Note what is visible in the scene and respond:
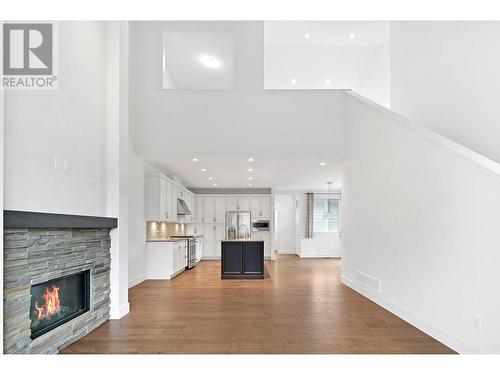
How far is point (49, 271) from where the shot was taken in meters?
3.25

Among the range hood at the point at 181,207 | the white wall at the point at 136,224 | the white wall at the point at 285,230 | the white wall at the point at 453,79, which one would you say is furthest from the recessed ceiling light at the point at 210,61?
the white wall at the point at 285,230

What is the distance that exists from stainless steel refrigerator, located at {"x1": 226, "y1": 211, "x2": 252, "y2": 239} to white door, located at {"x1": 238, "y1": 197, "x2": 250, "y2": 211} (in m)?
0.17

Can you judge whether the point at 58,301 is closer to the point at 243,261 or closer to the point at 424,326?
the point at 424,326

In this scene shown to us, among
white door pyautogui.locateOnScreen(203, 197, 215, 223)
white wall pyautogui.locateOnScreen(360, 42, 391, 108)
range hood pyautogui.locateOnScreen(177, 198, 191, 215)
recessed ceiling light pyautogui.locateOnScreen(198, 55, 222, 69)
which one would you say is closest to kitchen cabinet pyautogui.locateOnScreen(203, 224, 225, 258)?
white door pyautogui.locateOnScreen(203, 197, 215, 223)

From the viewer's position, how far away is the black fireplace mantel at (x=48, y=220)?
8.80 ft

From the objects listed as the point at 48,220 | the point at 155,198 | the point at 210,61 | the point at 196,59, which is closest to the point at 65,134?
the point at 48,220

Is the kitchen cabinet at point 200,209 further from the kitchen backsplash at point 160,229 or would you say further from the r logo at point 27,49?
the r logo at point 27,49

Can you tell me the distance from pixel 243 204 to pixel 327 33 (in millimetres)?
6172

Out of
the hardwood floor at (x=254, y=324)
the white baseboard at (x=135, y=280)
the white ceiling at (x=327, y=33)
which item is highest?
the white ceiling at (x=327, y=33)

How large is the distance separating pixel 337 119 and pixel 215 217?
22.6ft

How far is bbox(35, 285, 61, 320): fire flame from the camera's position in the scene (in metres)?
3.18

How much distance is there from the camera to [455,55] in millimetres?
5531

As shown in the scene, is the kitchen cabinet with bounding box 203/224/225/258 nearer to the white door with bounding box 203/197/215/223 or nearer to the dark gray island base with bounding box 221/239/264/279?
the white door with bounding box 203/197/215/223

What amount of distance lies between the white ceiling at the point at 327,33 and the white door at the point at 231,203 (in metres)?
5.28
